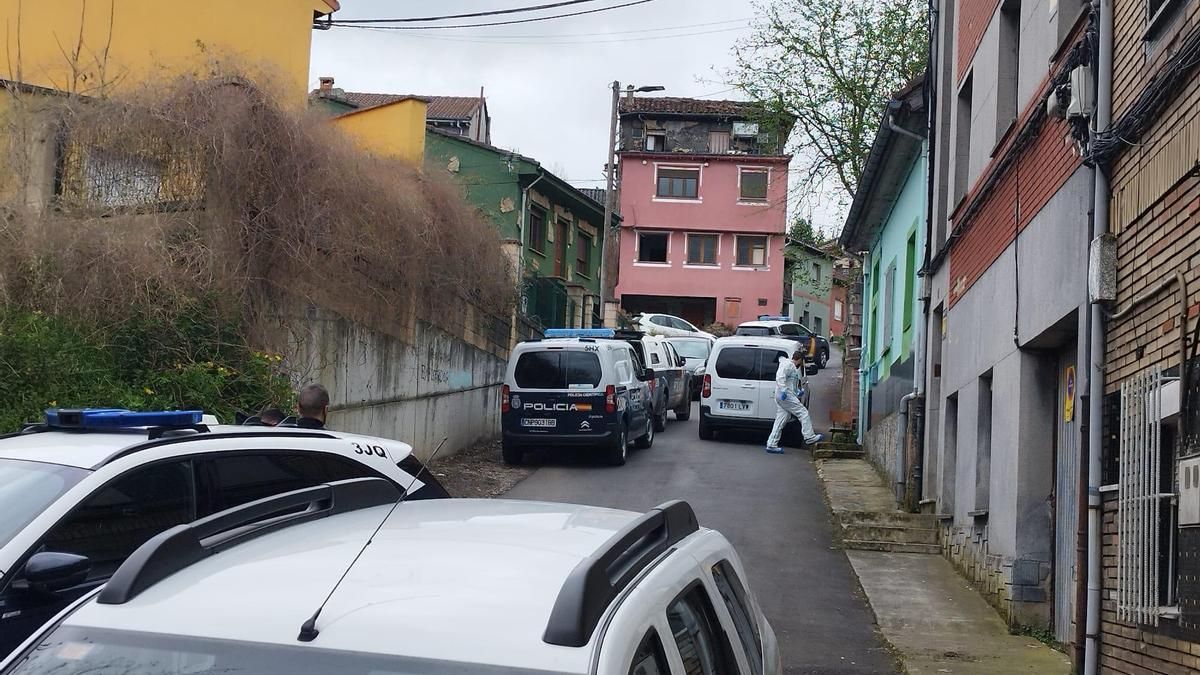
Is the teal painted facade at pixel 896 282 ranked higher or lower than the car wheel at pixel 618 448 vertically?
higher

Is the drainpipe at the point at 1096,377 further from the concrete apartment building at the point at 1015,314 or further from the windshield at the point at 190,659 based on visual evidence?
the windshield at the point at 190,659

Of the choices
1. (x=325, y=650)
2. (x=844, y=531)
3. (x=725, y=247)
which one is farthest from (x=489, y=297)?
(x=725, y=247)

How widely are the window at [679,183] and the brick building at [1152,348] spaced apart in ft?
147

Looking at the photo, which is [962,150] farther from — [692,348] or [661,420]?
[692,348]

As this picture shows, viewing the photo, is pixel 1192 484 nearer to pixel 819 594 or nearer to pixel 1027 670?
pixel 1027 670

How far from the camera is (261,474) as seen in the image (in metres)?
5.83

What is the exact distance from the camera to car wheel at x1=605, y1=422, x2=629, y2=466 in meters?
18.4

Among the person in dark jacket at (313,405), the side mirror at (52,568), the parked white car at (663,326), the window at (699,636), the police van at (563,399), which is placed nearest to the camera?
the window at (699,636)

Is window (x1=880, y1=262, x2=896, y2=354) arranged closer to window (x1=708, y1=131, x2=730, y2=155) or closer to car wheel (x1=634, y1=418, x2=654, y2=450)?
car wheel (x1=634, y1=418, x2=654, y2=450)

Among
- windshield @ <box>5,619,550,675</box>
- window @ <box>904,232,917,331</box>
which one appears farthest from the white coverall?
windshield @ <box>5,619,550,675</box>

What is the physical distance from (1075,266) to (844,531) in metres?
6.48

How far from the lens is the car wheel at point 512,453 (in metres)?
18.3

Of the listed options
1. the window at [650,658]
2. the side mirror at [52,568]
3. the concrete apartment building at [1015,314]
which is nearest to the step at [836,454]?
the concrete apartment building at [1015,314]

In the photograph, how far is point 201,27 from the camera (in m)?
18.9
